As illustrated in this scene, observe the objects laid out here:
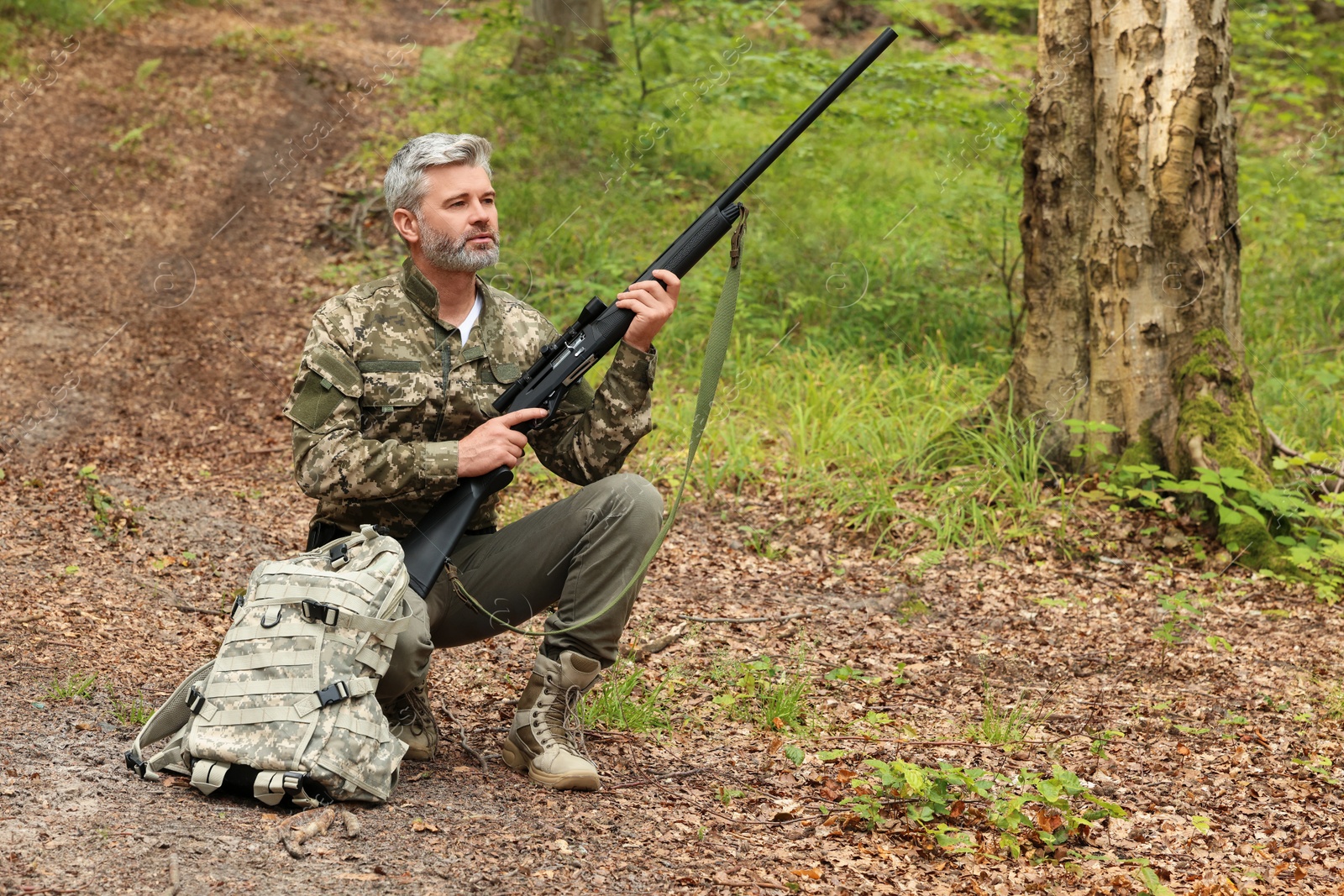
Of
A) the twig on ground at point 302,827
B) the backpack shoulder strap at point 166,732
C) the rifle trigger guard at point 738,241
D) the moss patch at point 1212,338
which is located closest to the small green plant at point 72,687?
the backpack shoulder strap at point 166,732

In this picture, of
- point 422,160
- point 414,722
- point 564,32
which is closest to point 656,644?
point 414,722

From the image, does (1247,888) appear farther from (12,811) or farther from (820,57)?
(820,57)

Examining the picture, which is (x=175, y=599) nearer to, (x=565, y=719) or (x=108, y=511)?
(x=108, y=511)

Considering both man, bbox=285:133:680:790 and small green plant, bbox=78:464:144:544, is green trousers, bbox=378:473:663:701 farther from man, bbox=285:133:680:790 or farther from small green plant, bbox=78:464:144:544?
small green plant, bbox=78:464:144:544

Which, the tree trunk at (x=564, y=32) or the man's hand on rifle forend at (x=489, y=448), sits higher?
the tree trunk at (x=564, y=32)

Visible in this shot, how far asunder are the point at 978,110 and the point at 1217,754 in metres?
5.45

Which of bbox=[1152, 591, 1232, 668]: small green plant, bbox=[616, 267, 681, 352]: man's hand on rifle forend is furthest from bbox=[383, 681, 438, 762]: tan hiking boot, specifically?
bbox=[1152, 591, 1232, 668]: small green plant

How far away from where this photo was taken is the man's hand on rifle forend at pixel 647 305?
10.3ft

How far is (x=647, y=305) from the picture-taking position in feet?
10.4

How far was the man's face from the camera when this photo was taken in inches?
125

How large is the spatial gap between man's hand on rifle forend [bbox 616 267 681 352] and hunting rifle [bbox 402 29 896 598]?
4 cm

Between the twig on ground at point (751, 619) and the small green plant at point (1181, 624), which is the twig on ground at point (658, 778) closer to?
the twig on ground at point (751, 619)

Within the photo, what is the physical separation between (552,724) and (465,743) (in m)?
0.38

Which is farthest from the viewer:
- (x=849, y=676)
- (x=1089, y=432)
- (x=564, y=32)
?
(x=564, y=32)
